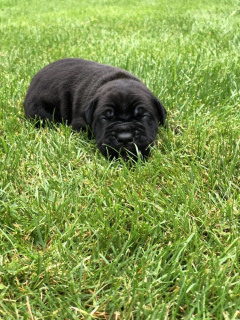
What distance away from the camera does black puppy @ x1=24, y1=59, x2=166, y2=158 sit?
3.35 meters

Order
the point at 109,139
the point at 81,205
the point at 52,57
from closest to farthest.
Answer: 1. the point at 81,205
2. the point at 109,139
3. the point at 52,57

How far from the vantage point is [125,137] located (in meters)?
3.28

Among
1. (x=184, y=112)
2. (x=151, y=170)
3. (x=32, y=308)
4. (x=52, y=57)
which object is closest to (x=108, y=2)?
(x=52, y=57)

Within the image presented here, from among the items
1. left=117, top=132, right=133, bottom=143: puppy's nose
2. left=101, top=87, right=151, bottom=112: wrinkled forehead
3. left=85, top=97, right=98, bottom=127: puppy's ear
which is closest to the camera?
left=117, top=132, right=133, bottom=143: puppy's nose

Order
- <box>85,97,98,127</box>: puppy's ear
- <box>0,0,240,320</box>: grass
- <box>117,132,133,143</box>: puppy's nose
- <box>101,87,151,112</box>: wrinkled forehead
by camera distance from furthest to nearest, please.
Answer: <box>85,97,98,127</box>: puppy's ear
<box>101,87,151,112</box>: wrinkled forehead
<box>117,132,133,143</box>: puppy's nose
<box>0,0,240,320</box>: grass

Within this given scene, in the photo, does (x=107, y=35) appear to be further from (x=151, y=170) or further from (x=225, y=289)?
(x=225, y=289)

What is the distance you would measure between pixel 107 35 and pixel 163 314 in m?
7.46

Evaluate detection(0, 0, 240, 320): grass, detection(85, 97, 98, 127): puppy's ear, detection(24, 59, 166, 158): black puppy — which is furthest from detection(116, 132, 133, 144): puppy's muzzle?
detection(85, 97, 98, 127): puppy's ear

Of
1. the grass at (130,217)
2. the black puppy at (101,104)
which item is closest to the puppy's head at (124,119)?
the black puppy at (101,104)

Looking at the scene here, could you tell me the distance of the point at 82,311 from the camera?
1.83 meters

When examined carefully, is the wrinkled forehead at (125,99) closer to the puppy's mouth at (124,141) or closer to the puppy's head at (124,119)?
the puppy's head at (124,119)

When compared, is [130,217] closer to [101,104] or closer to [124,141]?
[124,141]

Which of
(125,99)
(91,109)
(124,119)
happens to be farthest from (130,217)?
(91,109)

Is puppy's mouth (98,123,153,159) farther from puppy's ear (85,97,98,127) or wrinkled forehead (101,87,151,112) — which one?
puppy's ear (85,97,98,127)
